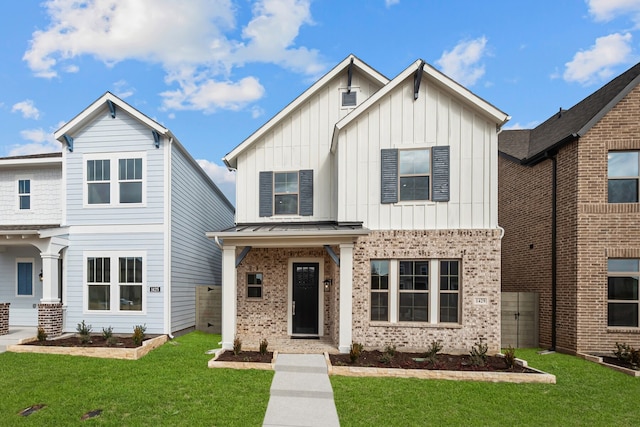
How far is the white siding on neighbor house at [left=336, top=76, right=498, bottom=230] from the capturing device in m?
9.42

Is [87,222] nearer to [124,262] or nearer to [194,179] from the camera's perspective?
[124,262]

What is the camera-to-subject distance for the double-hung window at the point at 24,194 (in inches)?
490

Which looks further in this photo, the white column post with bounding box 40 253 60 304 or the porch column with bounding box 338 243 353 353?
the white column post with bounding box 40 253 60 304

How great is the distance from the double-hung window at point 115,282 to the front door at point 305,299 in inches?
197

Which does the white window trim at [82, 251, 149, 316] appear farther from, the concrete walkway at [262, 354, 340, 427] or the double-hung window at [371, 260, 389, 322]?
the double-hung window at [371, 260, 389, 322]

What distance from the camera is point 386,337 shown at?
30.6 ft

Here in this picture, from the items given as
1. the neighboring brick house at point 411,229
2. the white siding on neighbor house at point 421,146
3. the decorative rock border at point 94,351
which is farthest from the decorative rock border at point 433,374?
the white siding on neighbor house at point 421,146

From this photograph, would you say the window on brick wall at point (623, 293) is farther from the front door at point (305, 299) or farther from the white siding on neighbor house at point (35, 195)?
the white siding on neighbor house at point (35, 195)

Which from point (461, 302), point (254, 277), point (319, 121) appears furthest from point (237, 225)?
point (461, 302)

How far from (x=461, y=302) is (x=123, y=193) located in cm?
1103

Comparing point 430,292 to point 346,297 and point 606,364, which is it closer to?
point 346,297

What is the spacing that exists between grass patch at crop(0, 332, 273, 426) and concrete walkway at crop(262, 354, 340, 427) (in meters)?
0.23

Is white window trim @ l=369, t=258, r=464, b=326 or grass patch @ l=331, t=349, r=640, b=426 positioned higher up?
white window trim @ l=369, t=258, r=464, b=326

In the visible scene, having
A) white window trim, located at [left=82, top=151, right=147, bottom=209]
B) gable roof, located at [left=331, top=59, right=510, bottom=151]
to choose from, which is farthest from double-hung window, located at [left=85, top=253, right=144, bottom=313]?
gable roof, located at [left=331, top=59, right=510, bottom=151]
